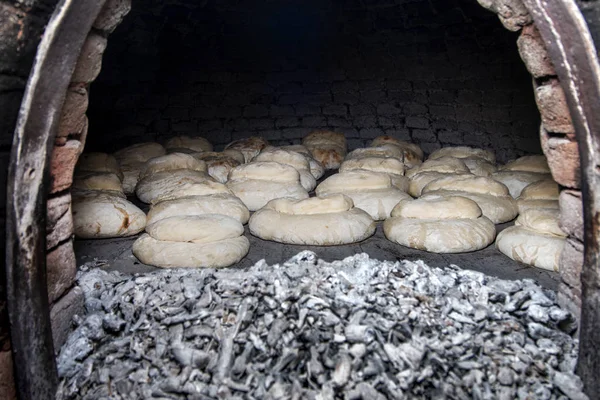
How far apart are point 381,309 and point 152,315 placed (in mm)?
1216

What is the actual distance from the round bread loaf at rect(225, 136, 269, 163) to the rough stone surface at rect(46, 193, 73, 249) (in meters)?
3.76

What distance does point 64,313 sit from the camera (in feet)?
7.44

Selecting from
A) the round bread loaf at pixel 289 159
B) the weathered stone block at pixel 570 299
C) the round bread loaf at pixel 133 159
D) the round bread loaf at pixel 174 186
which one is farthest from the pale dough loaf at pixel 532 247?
the round bread loaf at pixel 133 159

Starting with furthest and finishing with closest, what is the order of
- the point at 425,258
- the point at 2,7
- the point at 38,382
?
the point at 425,258 → the point at 38,382 → the point at 2,7

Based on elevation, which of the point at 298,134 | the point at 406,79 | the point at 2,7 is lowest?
the point at 298,134

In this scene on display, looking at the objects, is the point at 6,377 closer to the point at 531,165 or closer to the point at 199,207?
the point at 199,207

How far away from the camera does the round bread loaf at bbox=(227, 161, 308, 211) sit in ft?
14.2

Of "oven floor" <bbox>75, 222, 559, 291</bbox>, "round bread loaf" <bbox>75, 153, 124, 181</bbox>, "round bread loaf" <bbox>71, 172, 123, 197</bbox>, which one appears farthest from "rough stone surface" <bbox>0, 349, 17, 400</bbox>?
"round bread loaf" <bbox>75, 153, 124, 181</bbox>

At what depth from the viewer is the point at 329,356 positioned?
208 cm

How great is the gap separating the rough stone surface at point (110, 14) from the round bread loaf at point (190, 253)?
1.51m

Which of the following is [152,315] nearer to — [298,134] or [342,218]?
[342,218]

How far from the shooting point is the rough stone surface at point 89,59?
6.67 ft

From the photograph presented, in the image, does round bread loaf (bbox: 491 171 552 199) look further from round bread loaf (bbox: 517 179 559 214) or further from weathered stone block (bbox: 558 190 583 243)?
weathered stone block (bbox: 558 190 583 243)

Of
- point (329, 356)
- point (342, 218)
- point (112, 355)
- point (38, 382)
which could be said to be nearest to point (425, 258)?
point (342, 218)
